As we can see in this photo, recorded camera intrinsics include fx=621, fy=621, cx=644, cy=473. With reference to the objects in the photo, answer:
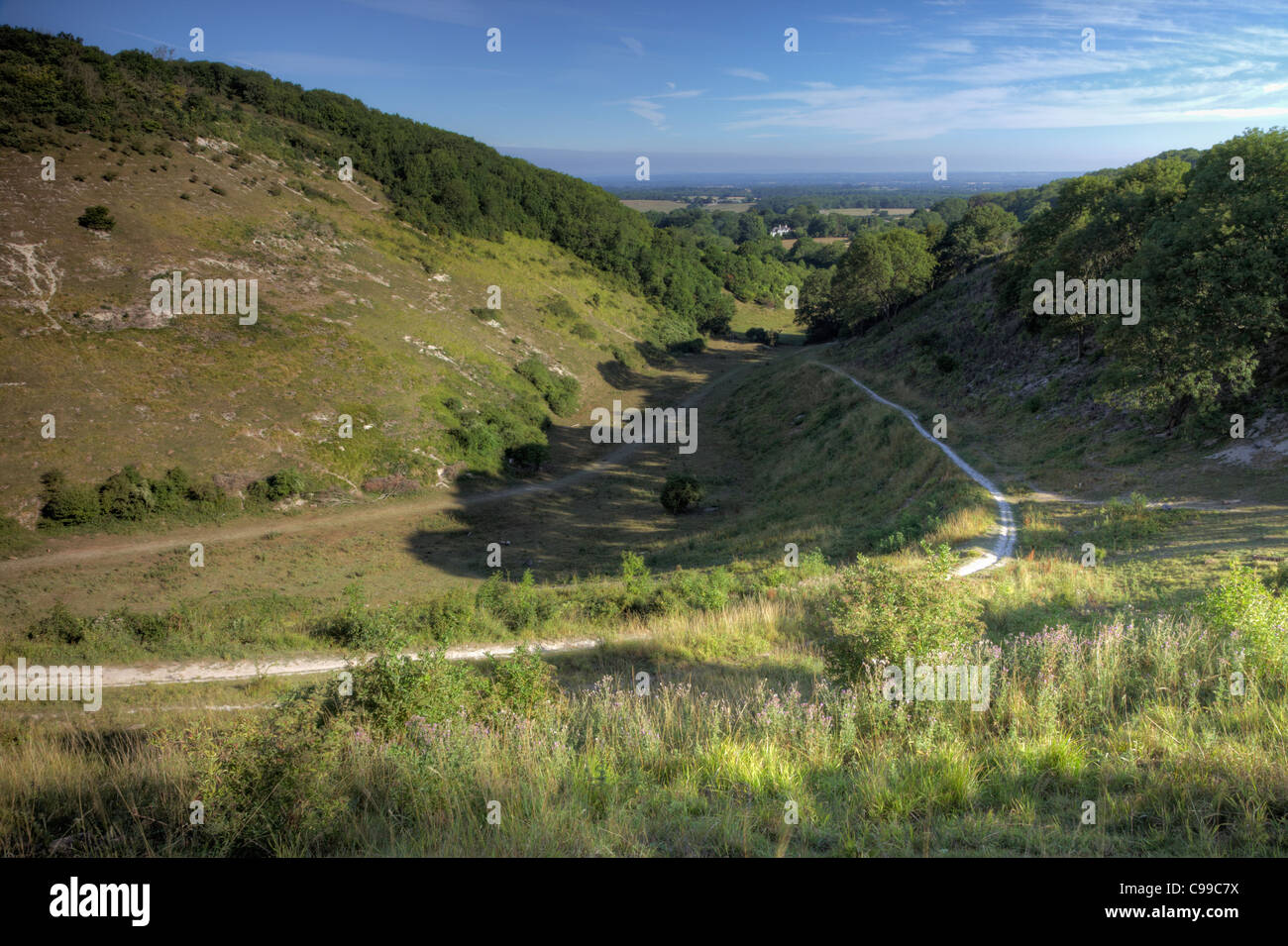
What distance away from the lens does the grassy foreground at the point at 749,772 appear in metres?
3.87

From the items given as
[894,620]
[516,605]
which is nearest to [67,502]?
[516,605]

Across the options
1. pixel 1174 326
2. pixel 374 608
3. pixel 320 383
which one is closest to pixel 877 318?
pixel 1174 326

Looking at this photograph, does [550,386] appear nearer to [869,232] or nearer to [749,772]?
[869,232]

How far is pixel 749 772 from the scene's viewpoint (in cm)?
482

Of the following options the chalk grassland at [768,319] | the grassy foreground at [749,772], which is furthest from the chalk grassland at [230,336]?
the chalk grassland at [768,319]

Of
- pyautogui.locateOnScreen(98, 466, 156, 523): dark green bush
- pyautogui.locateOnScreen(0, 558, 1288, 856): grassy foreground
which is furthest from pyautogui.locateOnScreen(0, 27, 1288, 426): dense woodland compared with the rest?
pyautogui.locateOnScreen(98, 466, 156, 523): dark green bush

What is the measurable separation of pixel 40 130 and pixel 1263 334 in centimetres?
6707

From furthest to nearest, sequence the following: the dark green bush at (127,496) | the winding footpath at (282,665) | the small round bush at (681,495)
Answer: the small round bush at (681,495), the dark green bush at (127,496), the winding footpath at (282,665)

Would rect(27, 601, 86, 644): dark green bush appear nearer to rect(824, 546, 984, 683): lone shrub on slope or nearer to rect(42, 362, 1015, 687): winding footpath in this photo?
rect(42, 362, 1015, 687): winding footpath

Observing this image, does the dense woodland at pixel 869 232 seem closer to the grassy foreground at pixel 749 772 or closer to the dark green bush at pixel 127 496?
the grassy foreground at pixel 749 772

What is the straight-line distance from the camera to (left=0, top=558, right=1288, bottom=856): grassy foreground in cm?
387

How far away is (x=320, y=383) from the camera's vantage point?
3791 cm

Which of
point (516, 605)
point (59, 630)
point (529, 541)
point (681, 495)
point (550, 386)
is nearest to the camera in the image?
point (516, 605)
